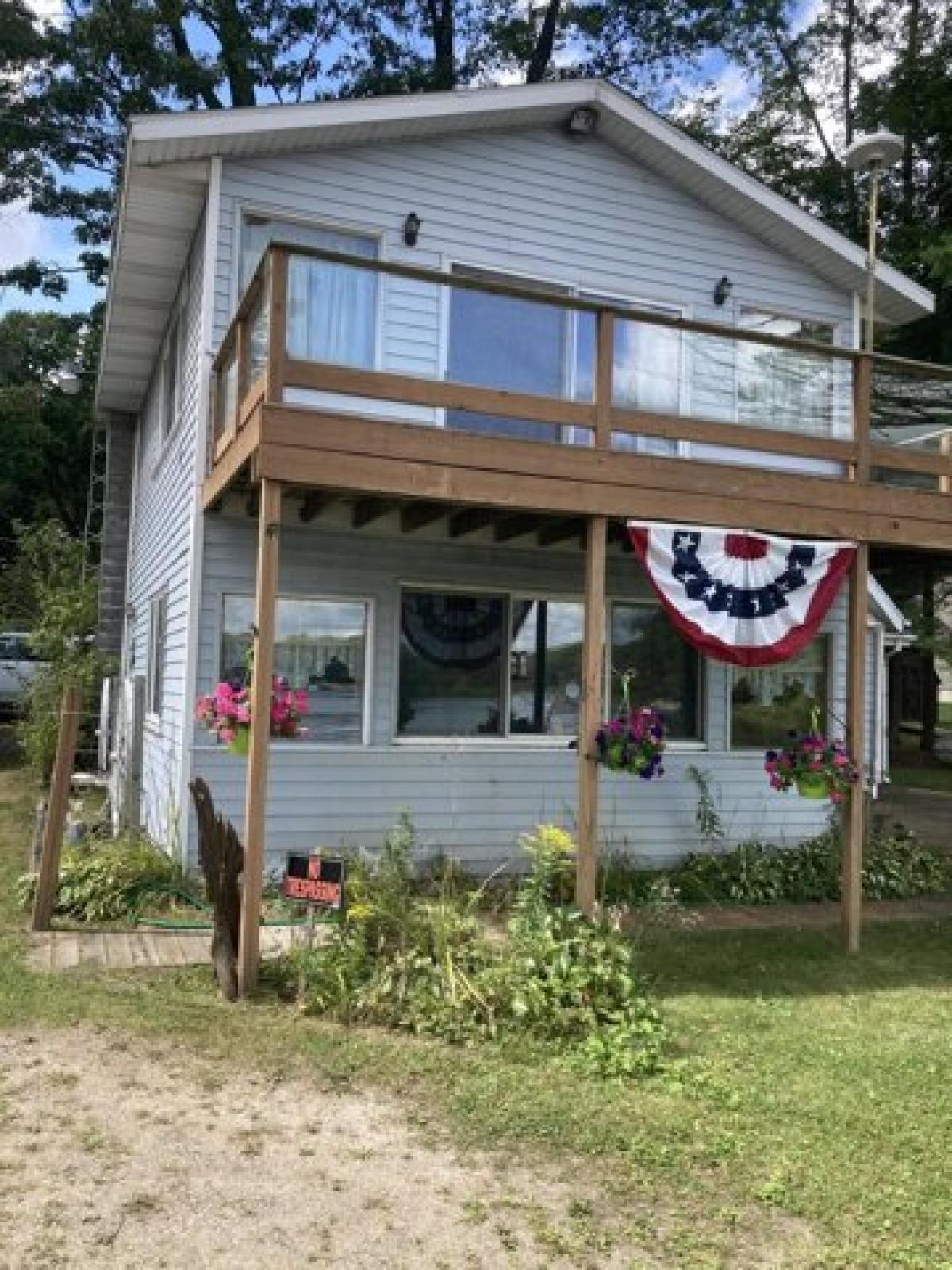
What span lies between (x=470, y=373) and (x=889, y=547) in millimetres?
3294

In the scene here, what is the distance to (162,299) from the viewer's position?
10.3 m

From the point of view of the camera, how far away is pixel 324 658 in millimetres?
8273

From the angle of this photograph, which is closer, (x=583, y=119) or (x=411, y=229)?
(x=411, y=229)

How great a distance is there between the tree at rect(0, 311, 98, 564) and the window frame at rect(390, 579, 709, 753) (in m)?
15.1

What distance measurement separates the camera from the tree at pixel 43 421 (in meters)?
21.2

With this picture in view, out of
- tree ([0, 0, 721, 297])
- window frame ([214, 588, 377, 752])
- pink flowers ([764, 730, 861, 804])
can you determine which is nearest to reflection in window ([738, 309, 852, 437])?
pink flowers ([764, 730, 861, 804])

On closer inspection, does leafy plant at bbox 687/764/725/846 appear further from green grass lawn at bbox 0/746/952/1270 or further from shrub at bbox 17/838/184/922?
shrub at bbox 17/838/184/922

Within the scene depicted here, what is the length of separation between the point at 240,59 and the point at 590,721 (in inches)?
789

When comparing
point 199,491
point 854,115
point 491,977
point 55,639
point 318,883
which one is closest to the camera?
point 491,977

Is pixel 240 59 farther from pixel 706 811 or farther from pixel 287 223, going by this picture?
pixel 706 811

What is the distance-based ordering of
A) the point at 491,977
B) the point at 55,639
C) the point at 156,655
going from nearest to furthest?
the point at 491,977 → the point at 156,655 → the point at 55,639

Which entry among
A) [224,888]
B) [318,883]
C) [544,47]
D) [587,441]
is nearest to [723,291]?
[587,441]

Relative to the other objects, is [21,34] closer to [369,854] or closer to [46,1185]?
[369,854]

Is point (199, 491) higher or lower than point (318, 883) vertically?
higher
